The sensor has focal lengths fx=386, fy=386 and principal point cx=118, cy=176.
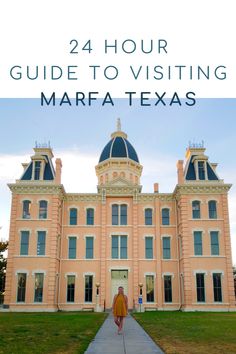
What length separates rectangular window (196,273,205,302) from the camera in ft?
107

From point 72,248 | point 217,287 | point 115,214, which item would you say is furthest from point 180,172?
point 72,248

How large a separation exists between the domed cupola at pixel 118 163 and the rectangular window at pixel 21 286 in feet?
40.0

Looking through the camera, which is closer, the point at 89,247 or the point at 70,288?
the point at 70,288

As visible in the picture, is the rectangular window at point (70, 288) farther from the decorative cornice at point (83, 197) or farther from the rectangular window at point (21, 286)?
the decorative cornice at point (83, 197)

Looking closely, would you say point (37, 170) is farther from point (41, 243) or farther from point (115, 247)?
point (115, 247)

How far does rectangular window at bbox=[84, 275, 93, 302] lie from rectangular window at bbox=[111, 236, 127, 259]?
293cm

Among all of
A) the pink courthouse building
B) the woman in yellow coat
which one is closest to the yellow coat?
the woman in yellow coat

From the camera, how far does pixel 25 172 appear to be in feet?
120

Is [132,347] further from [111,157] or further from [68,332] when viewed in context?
[111,157]

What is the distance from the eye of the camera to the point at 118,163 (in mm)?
41094

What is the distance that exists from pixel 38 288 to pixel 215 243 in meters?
15.9

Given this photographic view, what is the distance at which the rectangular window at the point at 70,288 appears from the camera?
34656mm

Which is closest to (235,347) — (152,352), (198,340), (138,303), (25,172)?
(198,340)

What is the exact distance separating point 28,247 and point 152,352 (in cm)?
2500
